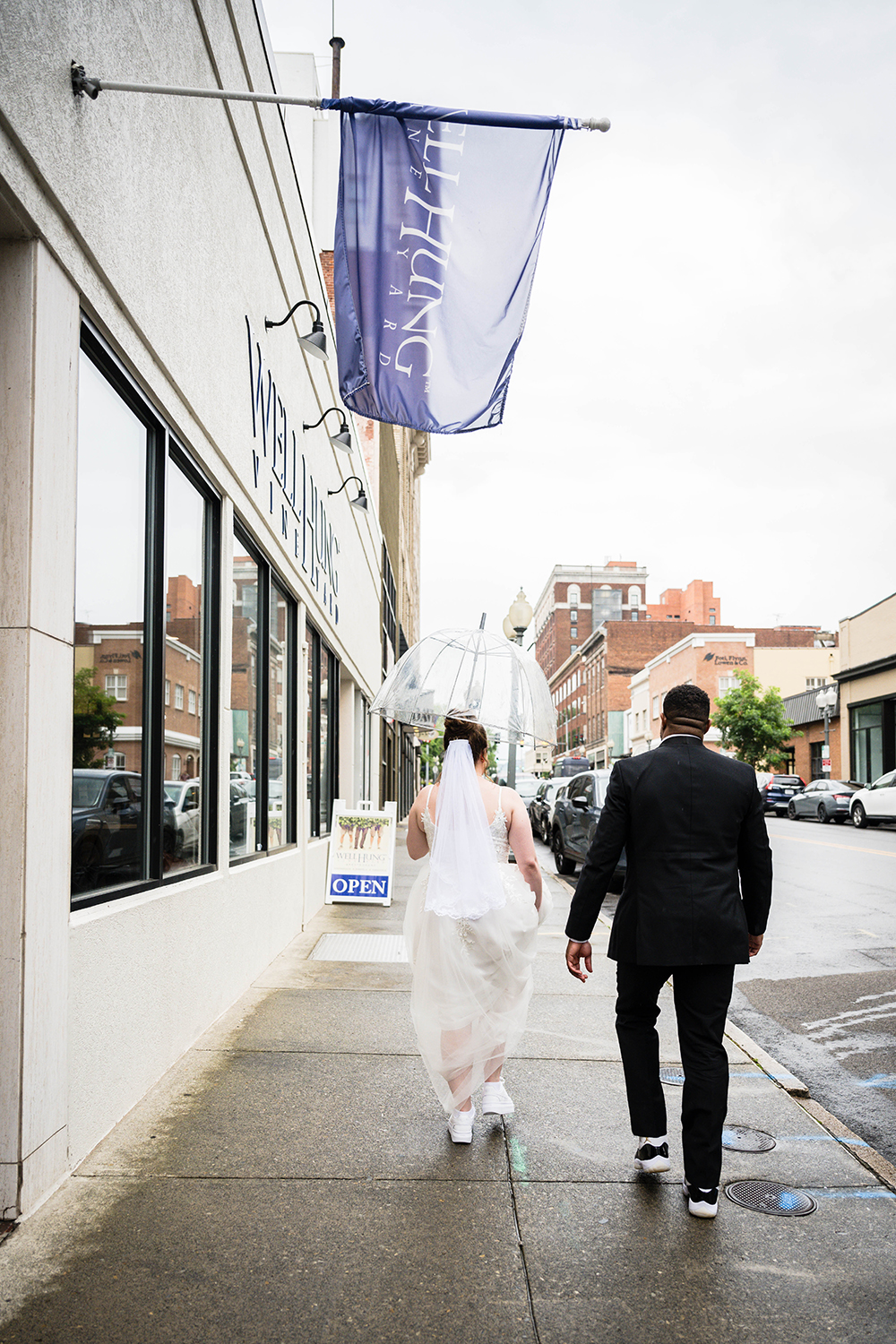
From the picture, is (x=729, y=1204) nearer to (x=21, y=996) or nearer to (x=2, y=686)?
(x=21, y=996)

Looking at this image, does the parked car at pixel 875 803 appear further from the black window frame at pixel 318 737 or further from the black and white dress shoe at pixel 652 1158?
the black and white dress shoe at pixel 652 1158

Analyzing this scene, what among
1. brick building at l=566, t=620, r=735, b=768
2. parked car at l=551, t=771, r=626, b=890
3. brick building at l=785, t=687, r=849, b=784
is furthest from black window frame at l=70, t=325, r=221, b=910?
brick building at l=566, t=620, r=735, b=768

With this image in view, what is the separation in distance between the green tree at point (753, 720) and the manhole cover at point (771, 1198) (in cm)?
4570

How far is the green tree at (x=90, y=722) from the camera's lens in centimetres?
433

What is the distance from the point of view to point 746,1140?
4.54m

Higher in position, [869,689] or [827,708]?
[869,689]

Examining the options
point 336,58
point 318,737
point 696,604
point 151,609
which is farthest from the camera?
point 696,604

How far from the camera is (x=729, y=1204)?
3.84m

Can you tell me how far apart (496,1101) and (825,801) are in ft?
97.0

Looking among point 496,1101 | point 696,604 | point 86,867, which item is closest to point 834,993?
point 496,1101

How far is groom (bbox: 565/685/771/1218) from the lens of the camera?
12.7 ft

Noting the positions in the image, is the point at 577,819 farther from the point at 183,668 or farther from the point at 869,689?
the point at 869,689

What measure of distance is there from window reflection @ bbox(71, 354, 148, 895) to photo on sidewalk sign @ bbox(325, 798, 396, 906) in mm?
6739

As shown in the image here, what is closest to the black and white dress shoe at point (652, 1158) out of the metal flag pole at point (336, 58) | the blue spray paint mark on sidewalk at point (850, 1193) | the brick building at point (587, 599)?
the blue spray paint mark on sidewalk at point (850, 1193)
